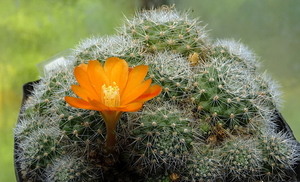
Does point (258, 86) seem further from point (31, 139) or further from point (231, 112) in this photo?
point (31, 139)

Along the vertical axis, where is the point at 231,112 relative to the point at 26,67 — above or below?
below

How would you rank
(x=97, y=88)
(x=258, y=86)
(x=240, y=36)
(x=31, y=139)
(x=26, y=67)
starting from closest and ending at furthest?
(x=97, y=88), (x=31, y=139), (x=258, y=86), (x=26, y=67), (x=240, y=36)

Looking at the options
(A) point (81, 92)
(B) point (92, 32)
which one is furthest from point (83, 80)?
(B) point (92, 32)

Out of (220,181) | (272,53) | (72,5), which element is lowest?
(220,181)

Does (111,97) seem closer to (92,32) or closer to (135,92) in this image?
(135,92)

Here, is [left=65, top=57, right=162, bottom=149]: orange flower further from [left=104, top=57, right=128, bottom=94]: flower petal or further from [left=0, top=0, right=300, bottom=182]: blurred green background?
[left=0, top=0, right=300, bottom=182]: blurred green background

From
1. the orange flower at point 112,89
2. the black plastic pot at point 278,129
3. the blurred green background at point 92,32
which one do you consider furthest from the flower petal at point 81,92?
the blurred green background at point 92,32

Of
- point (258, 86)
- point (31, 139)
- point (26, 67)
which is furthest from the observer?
point (26, 67)

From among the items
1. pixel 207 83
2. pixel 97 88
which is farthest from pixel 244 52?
pixel 97 88
